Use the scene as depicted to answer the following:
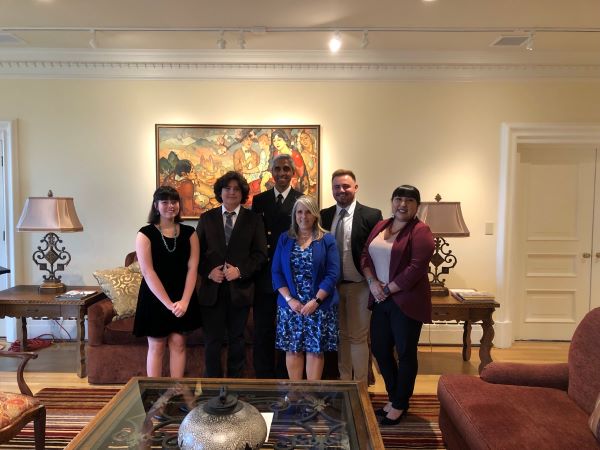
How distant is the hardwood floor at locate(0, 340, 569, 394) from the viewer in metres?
3.20

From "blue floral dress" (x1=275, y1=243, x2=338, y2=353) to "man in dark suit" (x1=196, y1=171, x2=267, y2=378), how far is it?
288mm

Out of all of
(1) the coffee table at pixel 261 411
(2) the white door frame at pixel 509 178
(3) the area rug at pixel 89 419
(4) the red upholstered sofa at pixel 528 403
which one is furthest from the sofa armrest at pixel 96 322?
(2) the white door frame at pixel 509 178

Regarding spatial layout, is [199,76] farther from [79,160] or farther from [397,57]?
[397,57]

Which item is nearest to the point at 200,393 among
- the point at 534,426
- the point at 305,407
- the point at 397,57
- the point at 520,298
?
the point at 305,407

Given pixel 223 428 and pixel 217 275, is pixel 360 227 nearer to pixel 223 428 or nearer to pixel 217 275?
pixel 217 275

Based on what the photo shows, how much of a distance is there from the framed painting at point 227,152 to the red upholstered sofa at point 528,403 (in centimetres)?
221

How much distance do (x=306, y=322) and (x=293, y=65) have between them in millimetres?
2356

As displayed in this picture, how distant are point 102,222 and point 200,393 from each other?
2543 millimetres

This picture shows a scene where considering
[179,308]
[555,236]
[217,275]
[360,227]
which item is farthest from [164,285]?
[555,236]

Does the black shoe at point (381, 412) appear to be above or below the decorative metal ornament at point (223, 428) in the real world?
below

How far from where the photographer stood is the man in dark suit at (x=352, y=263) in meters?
2.71

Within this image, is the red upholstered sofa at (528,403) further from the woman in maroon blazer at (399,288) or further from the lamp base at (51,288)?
the lamp base at (51,288)

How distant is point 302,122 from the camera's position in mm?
3920

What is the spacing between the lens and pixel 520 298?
4207mm
